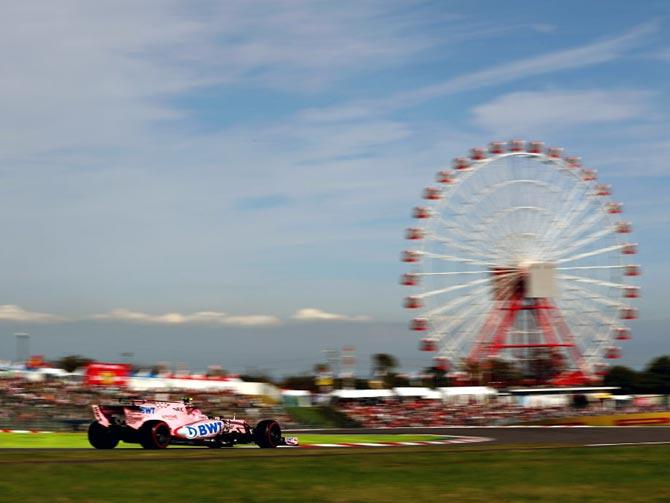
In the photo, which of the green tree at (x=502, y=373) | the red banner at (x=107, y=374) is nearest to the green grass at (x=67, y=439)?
the red banner at (x=107, y=374)

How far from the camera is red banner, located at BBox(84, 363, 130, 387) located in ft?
185

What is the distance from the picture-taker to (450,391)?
6231 cm

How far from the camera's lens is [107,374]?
190 ft

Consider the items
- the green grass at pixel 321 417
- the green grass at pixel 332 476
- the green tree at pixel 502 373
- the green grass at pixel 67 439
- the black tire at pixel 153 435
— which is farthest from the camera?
the green tree at pixel 502 373

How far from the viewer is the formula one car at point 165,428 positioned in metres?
23.6

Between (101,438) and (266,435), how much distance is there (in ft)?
14.4

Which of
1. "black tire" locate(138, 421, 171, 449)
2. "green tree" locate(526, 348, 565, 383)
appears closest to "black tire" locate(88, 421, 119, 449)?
"black tire" locate(138, 421, 171, 449)

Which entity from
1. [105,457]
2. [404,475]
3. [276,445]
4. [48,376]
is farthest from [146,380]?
[404,475]

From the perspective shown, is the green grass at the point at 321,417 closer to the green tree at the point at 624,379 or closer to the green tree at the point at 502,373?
the green tree at the point at 502,373

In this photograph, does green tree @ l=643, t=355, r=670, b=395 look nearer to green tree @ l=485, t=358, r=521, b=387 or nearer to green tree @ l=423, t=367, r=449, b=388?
green tree @ l=423, t=367, r=449, b=388

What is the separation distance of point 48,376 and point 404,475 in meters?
36.2

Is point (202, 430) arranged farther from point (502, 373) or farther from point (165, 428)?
point (502, 373)

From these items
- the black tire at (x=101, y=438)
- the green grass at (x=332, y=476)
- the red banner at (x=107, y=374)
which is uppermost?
the red banner at (x=107, y=374)

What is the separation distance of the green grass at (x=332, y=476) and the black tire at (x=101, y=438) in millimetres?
2212
